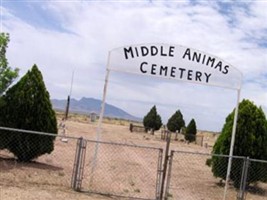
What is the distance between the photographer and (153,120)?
57.1 meters

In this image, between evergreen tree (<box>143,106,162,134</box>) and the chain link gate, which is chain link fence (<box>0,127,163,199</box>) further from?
evergreen tree (<box>143,106,162,134</box>)

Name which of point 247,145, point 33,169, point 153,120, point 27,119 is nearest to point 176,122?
point 153,120

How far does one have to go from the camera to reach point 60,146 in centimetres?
2258

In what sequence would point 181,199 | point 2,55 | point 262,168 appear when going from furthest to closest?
point 262,168 < point 2,55 < point 181,199

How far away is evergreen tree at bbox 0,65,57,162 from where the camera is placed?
14461 millimetres

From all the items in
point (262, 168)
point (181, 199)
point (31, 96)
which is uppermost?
point (31, 96)

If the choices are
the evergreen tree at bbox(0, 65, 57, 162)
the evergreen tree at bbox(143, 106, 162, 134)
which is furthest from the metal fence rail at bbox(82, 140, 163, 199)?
the evergreen tree at bbox(143, 106, 162, 134)

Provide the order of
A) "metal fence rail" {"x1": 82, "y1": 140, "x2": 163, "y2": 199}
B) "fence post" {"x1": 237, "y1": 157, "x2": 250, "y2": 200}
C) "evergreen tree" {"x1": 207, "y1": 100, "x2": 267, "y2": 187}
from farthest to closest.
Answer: "evergreen tree" {"x1": 207, "y1": 100, "x2": 267, "y2": 187} → "metal fence rail" {"x1": 82, "y1": 140, "x2": 163, "y2": 199} → "fence post" {"x1": 237, "y1": 157, "x2": 250, "y2": 200}

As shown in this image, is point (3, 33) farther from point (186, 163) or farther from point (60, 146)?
point (186, 163)

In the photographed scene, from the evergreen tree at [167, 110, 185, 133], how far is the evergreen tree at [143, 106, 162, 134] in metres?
1.29

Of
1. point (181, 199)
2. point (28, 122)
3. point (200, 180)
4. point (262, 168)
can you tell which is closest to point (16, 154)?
point (28, 122)

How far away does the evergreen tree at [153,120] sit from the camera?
56.7 metres

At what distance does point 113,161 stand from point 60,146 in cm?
368

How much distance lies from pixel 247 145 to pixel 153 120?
138ft
